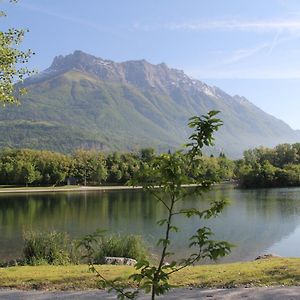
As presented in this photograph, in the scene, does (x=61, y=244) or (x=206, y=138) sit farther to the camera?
(x=61, y=244)

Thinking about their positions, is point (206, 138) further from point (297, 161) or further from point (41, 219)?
point (297, 161)

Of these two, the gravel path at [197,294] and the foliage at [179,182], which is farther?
the gravel path at [197,294]

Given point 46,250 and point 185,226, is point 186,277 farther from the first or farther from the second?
point 185,226

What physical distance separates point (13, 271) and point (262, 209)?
167 ft

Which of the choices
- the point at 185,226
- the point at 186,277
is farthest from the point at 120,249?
the point at 185,226

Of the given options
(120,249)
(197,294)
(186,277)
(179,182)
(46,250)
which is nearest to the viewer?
(179,182)

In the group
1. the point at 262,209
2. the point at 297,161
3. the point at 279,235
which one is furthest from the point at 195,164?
the point at 297,161

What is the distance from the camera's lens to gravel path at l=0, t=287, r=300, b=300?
1112cm

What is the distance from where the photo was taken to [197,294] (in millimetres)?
11562

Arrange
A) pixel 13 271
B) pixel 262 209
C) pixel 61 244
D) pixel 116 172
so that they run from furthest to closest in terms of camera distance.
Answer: pixel 116 172 < pixel 262 209 < pixel 61 244 < pixel 13 271

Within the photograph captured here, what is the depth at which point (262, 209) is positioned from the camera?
61.9m

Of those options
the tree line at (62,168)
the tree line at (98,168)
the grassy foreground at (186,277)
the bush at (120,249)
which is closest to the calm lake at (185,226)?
the bush at (120,249)

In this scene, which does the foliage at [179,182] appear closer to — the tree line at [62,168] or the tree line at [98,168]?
the tree line at [98,168]

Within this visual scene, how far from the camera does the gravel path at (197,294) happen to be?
11117 millimetres
